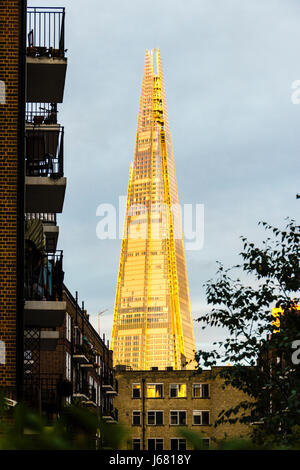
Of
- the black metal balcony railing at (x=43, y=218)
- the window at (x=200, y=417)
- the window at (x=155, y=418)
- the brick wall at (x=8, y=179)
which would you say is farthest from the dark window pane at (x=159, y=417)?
the brick wall at (x=8, y=179)

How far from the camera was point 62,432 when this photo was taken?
69.1 inches

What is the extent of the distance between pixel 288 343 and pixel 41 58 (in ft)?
34.0

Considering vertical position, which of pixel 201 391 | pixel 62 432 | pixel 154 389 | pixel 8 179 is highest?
pixel 154 389

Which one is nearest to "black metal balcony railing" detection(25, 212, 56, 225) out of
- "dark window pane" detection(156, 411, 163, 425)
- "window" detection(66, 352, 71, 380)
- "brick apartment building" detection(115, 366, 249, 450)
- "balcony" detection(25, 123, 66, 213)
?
"balcony" detection(25, 123, 66, 213)

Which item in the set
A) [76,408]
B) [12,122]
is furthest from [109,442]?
[12,122]

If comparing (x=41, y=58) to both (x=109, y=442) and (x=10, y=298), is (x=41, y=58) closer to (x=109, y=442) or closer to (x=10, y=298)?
(x=10, y=298)

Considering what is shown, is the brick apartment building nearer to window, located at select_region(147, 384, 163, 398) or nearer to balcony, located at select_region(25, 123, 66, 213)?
window, located at select_region(147, 384, 163, 398)

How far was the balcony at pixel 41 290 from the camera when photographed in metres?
20.1

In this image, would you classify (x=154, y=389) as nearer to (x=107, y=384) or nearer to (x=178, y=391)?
(x=178, y=391)

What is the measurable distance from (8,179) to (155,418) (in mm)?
78248

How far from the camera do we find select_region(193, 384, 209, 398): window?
93.5 m

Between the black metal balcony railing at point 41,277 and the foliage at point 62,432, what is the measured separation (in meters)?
18.2

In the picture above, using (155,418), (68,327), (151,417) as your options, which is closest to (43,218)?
(68,327)

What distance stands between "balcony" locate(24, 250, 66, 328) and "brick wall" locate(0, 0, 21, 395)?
98 centimetres
